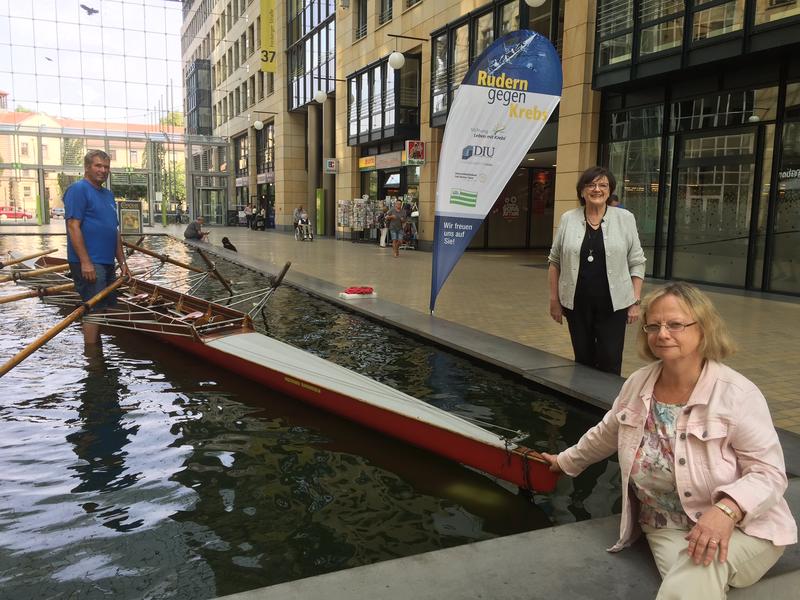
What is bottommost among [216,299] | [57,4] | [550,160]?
[216,299]

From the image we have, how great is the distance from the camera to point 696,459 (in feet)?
7.64

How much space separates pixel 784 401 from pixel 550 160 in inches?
720

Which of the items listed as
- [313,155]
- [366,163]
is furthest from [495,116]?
[313,155]

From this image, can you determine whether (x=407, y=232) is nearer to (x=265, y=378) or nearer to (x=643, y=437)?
(x=265, y=378)

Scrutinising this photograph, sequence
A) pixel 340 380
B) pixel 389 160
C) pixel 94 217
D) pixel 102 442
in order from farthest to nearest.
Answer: pixel 389 160, pixel 94 217, pixel 340 380, pixel 102 442

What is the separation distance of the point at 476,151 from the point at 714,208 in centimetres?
747

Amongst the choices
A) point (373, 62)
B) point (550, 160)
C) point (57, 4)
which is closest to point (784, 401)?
point (550, 160)

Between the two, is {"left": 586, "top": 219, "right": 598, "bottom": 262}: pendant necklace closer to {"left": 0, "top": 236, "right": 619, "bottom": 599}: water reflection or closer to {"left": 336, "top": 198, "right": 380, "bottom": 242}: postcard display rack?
{"left": 0, "top": 236, "right": 619, "bottom": 599}: water reflection

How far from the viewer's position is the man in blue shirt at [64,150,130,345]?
20.6ft

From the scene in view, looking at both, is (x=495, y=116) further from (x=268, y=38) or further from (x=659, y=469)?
(x=268, y=38)

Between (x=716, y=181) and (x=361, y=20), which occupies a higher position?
(x=361, y=20)

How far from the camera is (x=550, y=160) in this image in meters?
22.5

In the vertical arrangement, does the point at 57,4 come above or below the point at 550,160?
above

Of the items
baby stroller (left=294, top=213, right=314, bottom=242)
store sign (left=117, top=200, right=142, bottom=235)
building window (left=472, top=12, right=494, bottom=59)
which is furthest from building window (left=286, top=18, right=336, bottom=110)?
building window (left=472, top=12, right=494, bottom=59)
